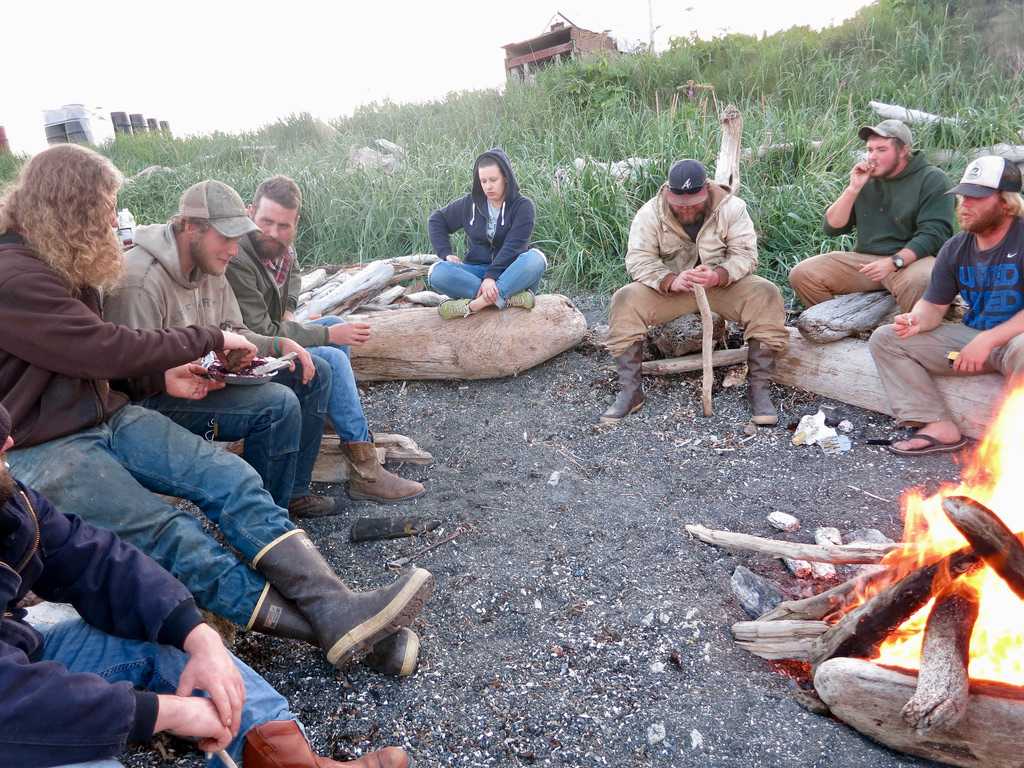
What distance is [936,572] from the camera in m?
2.15

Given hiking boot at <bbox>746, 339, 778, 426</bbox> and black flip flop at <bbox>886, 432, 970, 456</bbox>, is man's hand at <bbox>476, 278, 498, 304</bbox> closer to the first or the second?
hiking boot at <bbox>746, 339, 778, 426</bbox>

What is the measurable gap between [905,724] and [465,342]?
144 inches

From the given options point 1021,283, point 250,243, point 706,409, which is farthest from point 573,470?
point 1021,283

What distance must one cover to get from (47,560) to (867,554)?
262cm

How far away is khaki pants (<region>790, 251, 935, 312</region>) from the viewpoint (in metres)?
4.54

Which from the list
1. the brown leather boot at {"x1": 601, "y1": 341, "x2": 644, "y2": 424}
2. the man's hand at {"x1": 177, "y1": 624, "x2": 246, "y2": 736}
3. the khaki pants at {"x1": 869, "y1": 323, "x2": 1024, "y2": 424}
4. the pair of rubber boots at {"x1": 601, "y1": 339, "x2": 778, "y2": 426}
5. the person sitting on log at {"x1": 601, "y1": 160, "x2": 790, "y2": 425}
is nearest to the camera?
the man's hand at {"x1": 177, "y1": 624, "x2": 246, "y2": 736}

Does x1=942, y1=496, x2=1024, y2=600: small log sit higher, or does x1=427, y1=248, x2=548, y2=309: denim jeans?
x1=427, y1=248, x2=548, y2=309: denim jeans

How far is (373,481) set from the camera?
3889 millimetres

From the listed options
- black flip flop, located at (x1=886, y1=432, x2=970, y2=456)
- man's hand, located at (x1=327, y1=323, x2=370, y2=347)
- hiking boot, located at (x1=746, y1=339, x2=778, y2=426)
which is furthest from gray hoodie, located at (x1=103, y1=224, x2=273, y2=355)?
black flip flop, located at (x1=886, y1=432, x2=970, y2=456)

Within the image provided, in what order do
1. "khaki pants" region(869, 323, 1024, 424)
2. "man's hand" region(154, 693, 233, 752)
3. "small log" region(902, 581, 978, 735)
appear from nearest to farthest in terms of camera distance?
1. "man's hand" region(154, 693, 233, 752)
2. "small log" region(902, 581, 978, 735)
3. "khaki pants" region(869, 323, 1024, 424)

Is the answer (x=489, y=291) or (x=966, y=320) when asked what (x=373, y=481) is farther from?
(x=966, y=320)

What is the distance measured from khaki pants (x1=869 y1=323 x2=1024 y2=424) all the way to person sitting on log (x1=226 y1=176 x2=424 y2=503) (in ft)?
8.95

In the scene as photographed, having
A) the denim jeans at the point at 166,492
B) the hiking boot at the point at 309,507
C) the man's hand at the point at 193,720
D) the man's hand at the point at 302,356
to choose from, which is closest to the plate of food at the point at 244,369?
the man's hand at the point at 302,356

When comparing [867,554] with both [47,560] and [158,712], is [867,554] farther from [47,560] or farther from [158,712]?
[47,560]
